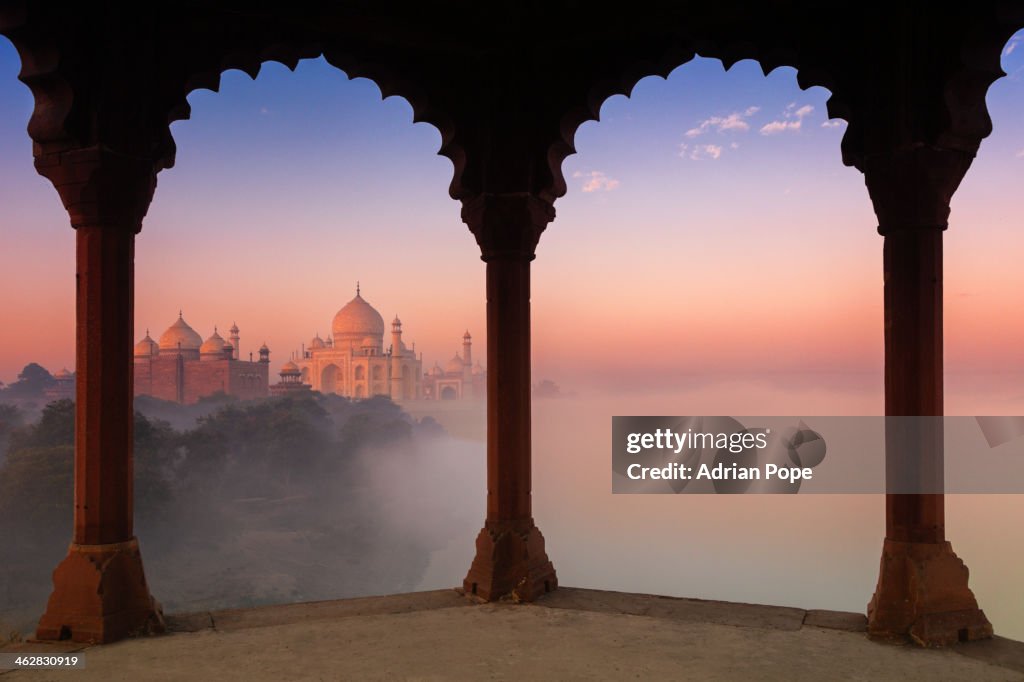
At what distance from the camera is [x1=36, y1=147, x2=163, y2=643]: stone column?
4.72 meters

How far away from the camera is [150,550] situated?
43375 mm

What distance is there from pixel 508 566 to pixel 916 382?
8.97 ft

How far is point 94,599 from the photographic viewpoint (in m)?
4.63

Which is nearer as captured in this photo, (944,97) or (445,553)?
(944,97)

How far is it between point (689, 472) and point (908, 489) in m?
1.97

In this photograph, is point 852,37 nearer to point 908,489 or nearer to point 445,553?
point 908,489

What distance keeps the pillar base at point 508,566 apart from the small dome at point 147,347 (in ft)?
189

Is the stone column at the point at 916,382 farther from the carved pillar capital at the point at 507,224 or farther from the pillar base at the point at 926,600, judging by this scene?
the carved pillar capital at the point at 507,224

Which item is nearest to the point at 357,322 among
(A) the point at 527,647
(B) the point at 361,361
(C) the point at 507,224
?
(B) the point at 361,361

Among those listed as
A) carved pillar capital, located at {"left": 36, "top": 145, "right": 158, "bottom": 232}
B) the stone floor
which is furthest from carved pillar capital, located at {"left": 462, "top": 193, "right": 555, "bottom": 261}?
the stone floor

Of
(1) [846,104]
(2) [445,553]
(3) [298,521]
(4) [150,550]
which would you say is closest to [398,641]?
(1) [846,104]

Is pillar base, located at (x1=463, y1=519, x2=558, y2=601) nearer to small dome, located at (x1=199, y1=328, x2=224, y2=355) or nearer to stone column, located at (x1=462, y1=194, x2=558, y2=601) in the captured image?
stone column, located at (x1=462, y1=194, x2=558, y2=601)

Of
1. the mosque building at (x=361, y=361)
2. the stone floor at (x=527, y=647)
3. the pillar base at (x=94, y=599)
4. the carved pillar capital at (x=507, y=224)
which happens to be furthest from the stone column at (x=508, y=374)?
the mosque building at (x=361, y=361)

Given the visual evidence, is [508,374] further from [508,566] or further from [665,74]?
[665,74]
